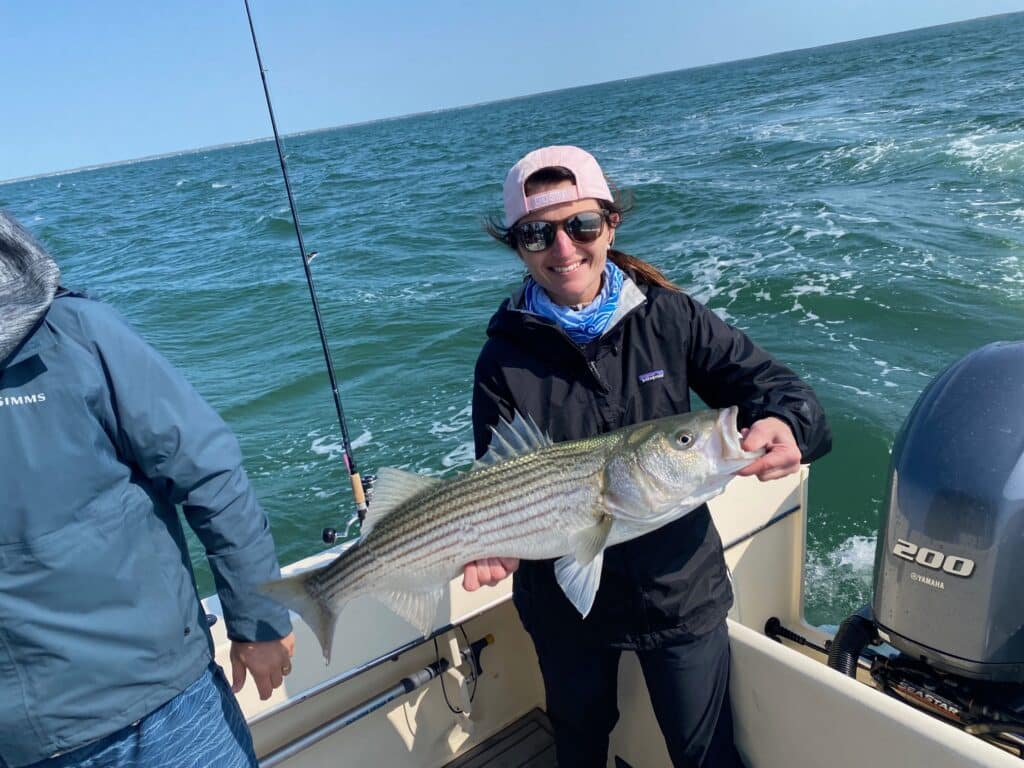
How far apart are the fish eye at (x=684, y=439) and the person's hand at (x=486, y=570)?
2.20 feet

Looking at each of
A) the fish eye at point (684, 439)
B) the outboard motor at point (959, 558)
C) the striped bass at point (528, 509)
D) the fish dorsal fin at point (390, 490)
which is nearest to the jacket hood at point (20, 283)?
the striped bass at point (528, 509)

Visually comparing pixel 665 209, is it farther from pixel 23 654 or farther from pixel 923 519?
pixel 23 654

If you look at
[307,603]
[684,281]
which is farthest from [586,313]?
[684,281]

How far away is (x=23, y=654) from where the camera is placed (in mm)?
1857

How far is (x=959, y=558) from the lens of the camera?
8.53 ft

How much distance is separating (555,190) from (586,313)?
43 centimetres

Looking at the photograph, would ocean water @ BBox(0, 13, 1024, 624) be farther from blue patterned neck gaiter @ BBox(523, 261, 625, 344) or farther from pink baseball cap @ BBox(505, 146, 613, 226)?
pink baseball cap @ BBox(505, 146, 613, 226)

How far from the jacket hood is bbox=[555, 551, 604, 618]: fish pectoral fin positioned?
1.60 m

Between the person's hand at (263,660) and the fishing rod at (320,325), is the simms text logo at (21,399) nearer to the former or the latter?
the person's hand at (263,660)

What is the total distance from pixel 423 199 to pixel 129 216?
61.1 ft

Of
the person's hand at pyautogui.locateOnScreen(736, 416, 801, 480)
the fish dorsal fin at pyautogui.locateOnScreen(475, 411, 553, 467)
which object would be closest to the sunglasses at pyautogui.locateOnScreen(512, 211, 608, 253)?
the fish dorsal fin at pyautogui.locateOnScreen(475, 411, 553, 467)

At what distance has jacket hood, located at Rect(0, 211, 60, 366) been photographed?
5.63ft

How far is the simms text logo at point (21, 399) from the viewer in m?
1.80

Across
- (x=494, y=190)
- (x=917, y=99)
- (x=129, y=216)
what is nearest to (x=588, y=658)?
(x=494, y=190)
